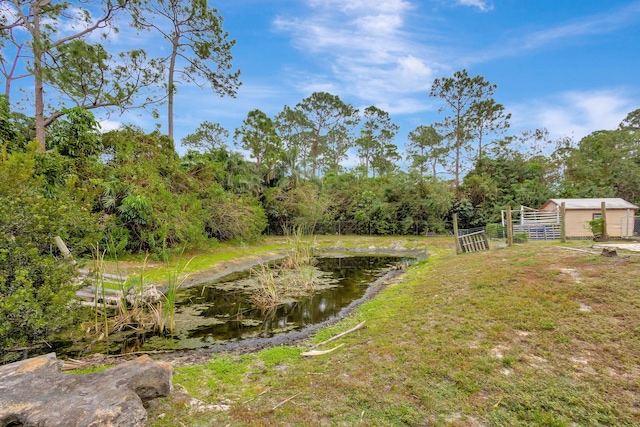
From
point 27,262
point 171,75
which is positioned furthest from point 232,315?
point 171,75

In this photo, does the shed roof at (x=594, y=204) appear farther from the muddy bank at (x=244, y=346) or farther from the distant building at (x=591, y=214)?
the muddy bank at (x=244, y=346)

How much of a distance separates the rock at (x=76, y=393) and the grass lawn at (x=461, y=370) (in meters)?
0.39

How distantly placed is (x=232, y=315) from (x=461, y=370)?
16.0 ft

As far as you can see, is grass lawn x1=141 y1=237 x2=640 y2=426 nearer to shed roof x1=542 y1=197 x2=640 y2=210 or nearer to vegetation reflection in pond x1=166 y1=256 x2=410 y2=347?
vegetation reflection in pond x1=166 y1=256 x2=410 y2=347

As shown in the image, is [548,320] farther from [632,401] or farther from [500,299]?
[632,401]

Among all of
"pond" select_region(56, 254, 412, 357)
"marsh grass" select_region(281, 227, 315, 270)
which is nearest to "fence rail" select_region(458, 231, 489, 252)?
"pond" select_region(56, 254, 412, 357)

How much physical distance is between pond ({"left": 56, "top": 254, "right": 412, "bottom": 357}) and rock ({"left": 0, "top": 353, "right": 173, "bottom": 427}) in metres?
2.37

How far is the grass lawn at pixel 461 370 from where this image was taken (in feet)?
8.44

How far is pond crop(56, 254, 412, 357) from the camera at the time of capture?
500 cm

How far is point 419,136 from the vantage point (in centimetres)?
3134

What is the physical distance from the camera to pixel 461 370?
319cm

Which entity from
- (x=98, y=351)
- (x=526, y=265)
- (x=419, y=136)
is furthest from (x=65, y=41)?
(x=419, y=136)

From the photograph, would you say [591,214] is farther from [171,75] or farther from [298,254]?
[171,75]

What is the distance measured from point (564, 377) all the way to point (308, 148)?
1208 inches
